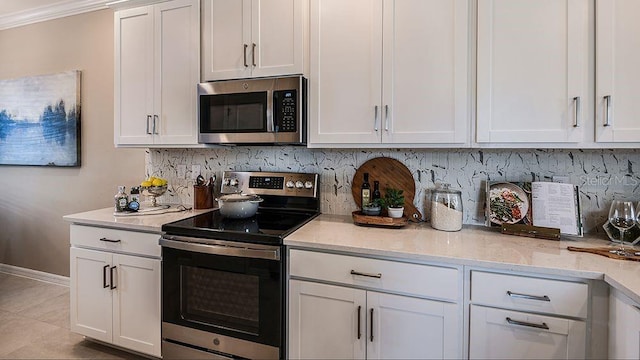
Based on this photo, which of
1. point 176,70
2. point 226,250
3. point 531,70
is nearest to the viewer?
point 531,70

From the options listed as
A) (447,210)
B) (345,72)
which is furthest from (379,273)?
(345,72)

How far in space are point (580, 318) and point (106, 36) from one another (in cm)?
374

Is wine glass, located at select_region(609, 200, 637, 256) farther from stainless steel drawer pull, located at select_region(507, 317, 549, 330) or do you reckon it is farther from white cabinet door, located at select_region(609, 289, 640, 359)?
stainless steel drawer pull, located at select_region(507, 317, 549, 330)

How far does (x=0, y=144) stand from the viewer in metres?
3.46

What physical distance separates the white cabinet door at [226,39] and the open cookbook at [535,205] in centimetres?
163

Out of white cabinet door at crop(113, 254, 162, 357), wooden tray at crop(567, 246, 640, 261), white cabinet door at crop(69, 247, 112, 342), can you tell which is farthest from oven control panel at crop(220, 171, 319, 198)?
wooden tray at crop(567, 246, 640, 261)

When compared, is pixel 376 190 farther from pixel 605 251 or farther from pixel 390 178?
pixel 605 251

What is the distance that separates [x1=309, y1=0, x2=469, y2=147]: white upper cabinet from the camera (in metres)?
1.67

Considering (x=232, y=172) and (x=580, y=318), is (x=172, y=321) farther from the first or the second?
(x=580, y=318)

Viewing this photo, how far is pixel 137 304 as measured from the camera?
1.99 metres

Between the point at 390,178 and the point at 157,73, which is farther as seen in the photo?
the point at 157,73

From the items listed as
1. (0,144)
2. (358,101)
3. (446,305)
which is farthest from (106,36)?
(446,305)

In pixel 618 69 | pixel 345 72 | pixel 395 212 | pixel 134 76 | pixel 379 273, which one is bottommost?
pixel 379 273

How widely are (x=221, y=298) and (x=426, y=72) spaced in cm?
159
